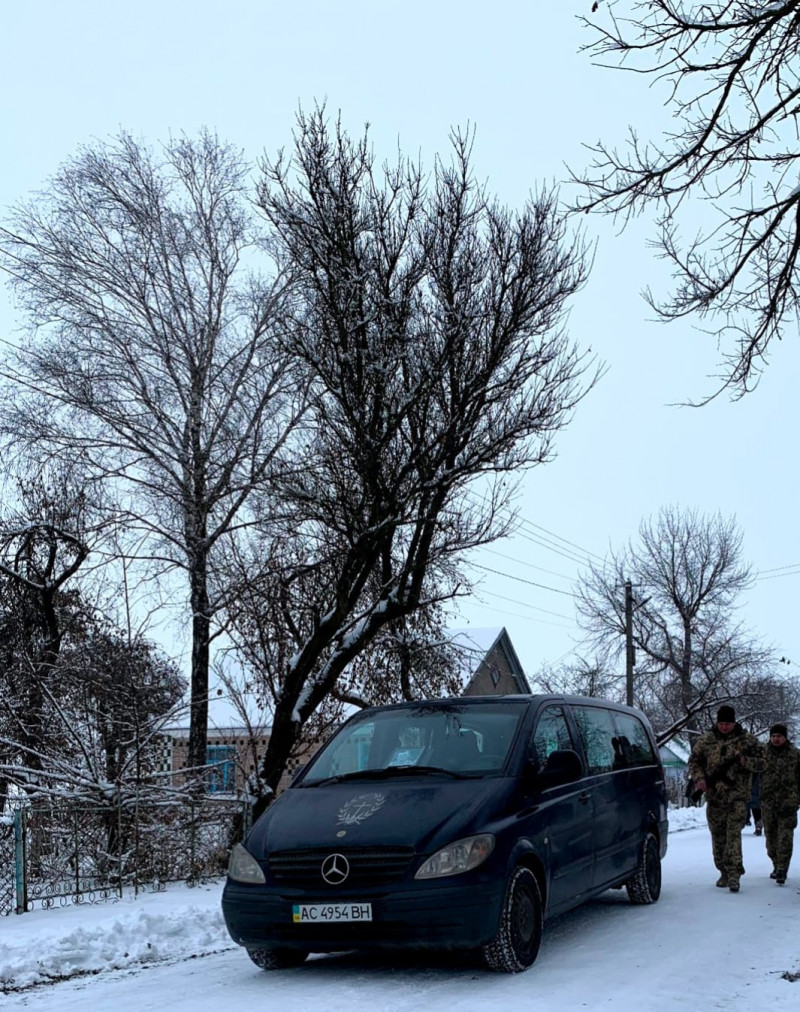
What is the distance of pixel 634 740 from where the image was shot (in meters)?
10.8

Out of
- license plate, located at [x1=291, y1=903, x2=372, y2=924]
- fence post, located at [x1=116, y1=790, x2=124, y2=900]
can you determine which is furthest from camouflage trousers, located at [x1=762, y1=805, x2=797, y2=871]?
fence post, located at [x1=116, y1=790, x2=124, y2=900]

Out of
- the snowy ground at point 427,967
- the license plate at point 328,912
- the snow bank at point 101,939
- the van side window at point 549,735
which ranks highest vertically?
the van side window at point 549,735

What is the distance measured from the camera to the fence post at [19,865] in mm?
10953

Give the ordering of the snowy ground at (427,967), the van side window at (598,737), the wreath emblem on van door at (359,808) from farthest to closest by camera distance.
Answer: the van side window at (598,737) → the wreath emblem on van door at (359,808) → the snowy ground at (427,967)

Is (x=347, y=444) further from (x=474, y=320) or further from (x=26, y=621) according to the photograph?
(x=26, y=621)

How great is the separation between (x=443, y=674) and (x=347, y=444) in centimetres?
721

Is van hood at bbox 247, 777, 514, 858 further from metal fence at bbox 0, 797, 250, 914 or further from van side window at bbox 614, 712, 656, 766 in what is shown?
metal fence at bbox 0, 797, 250, 914

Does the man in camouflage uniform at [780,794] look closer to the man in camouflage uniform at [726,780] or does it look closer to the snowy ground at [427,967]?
the man in camouflage uniform at [726,780]

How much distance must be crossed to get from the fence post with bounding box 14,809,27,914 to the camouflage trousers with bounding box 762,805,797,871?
7009 mm

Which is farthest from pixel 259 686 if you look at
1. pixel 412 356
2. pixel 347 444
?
pixel 412 356

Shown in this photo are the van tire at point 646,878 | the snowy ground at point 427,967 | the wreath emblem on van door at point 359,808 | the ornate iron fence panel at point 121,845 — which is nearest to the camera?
the snowy ground at point 427,967

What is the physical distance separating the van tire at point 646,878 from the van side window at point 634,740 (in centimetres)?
67

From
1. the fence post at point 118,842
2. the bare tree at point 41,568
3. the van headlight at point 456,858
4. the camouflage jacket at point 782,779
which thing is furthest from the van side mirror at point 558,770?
the bare tree at point 41,568

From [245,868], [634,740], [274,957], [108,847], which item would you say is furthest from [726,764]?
[108,847]
